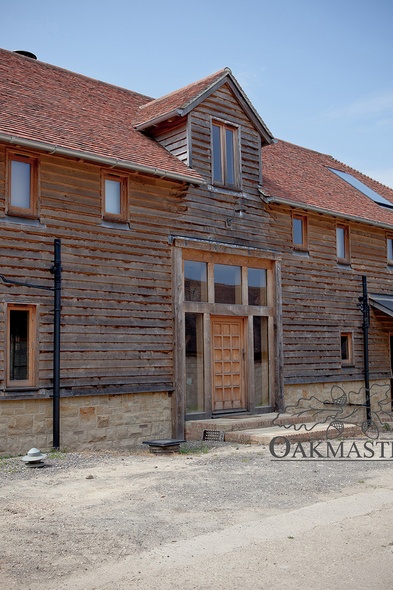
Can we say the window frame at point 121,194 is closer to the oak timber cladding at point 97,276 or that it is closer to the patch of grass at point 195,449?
the oak timber cladding at point 97,276

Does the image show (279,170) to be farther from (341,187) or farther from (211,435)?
(211,435)

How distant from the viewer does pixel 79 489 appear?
8609 mm

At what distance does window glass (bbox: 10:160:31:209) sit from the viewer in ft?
40.0

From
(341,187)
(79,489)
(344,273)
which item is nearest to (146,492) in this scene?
(79,489)

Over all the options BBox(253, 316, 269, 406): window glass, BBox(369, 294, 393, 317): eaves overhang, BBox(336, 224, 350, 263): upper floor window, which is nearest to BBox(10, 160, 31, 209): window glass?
BBox(253, 316, 269, 406): window glass

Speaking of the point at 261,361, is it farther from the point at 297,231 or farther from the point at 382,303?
the point at 382,303

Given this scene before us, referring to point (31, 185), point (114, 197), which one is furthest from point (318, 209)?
point (31, 185)

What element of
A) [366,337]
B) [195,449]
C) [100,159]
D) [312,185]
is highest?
[312,185]

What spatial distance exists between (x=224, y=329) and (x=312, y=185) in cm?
638

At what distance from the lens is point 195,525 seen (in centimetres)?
676

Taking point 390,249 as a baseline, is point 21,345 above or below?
below

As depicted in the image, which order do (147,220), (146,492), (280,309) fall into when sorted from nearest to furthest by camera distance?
(146,492), (147,220), (280,309)

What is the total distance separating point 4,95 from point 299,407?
9879 mm

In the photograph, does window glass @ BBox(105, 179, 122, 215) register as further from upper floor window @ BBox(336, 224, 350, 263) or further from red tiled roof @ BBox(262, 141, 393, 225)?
upper floor window @ BBox(336, 224, 350, 263)
